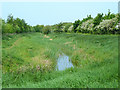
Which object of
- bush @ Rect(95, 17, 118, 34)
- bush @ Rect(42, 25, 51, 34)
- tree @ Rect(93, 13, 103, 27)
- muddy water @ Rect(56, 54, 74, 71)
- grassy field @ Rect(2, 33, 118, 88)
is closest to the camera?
grassy field @ Rect(2, 33, 118, 88)

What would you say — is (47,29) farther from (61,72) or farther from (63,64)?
(61,72)

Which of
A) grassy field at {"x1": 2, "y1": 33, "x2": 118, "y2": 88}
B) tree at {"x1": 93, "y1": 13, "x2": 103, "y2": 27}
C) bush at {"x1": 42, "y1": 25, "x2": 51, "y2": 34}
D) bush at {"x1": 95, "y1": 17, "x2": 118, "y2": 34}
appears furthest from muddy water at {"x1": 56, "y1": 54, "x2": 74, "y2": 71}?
bush at {"x1": 42, "y1": 25, "x2": 51, "y2": 34}

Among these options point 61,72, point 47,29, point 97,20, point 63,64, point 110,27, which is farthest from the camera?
point 47,29

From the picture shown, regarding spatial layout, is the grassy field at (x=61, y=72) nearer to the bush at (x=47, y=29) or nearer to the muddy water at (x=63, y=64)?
the muddy water at (x=63, y=64)

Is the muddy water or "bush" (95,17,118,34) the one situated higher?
"bush" (95,17,118,34)

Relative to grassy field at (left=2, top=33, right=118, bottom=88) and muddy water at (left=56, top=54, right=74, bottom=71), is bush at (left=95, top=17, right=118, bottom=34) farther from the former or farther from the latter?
muddy water at (left=56, top=54, right=74, bottom=71)

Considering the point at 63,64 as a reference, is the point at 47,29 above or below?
above

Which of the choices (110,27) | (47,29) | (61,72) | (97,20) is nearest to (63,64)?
(61,72)

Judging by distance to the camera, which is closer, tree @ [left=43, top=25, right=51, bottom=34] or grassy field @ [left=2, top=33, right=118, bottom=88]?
grassy field @ [left=2, top=33, right=118, bottom=88]

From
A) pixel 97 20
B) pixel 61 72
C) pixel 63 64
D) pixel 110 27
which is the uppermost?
pixel 97 20

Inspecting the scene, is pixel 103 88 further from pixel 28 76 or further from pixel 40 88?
pixel 28 76

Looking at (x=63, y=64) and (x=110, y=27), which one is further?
(x=110, y=27)

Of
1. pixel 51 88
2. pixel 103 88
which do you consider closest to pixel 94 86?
pixel 103 88

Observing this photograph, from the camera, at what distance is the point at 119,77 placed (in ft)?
16.1
